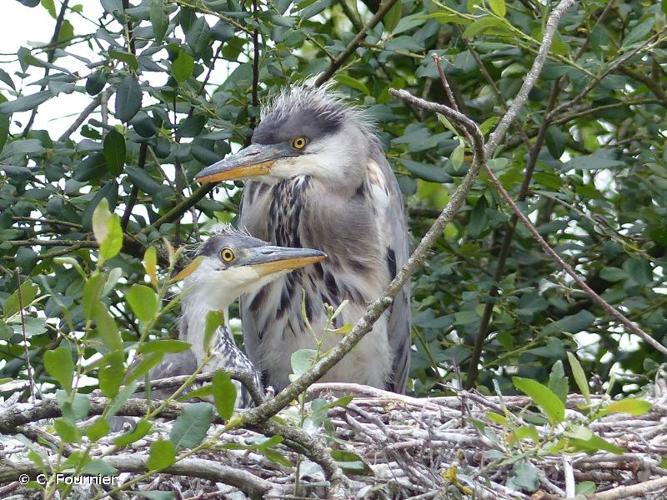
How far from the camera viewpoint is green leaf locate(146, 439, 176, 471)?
2334 mm

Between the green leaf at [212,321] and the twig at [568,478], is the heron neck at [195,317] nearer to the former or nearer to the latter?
the twig at [568,478]

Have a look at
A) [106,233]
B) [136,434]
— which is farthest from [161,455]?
[106,233]

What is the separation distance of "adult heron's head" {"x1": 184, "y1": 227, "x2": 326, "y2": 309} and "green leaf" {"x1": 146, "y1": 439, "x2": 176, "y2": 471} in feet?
6.60

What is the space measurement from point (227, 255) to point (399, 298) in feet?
2.43

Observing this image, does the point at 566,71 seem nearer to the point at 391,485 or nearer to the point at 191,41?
the point at 191,41

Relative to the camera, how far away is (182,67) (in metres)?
4.19

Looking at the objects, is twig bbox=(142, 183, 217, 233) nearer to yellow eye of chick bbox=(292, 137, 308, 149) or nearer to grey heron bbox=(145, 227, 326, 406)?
grey heron bbox=(145, 227, 326, 406)

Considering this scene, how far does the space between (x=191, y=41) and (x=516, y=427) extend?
1940 millimetres

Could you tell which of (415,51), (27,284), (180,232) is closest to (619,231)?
(415,51)

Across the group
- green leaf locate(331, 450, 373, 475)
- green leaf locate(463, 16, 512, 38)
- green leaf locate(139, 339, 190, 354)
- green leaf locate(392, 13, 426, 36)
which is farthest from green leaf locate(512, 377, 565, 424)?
green leaf locate(392, 13, 426, 36)

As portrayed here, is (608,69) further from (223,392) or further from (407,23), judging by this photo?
(223,392)

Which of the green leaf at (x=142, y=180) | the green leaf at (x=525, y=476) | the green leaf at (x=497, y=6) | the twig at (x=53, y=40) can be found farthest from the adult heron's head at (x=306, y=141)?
the green leaf at (x=525, y=476)

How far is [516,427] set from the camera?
9.55 ft

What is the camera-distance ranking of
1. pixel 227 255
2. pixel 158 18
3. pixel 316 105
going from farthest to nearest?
pixel 316 105 → pixel 227 255 → pixel 158 18
